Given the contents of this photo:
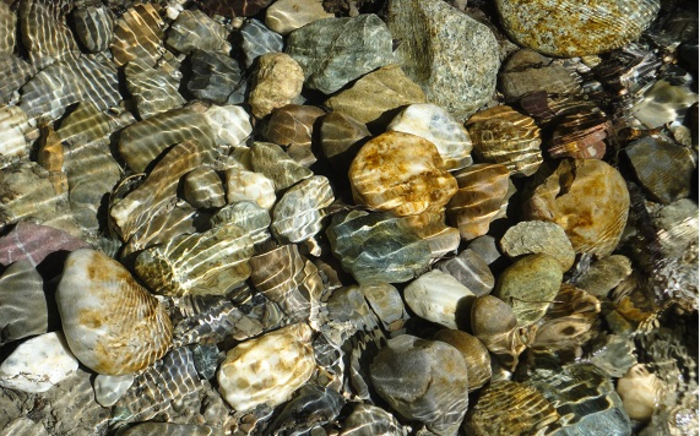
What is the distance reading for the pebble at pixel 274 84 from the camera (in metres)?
5.64

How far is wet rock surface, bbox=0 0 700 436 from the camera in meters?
4.44

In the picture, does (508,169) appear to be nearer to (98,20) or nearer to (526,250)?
(526,250)

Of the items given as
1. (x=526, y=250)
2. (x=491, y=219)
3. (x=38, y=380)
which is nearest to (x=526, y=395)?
(x=526, y=250)

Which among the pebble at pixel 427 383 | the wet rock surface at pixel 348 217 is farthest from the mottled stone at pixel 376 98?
the pebble at pixel 427 383

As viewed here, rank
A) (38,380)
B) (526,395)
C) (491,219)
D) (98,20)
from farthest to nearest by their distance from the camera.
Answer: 1. (98,20)
2. (491,219)
3. (526,395)
4. (38,380)

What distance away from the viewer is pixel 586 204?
17.1 feet

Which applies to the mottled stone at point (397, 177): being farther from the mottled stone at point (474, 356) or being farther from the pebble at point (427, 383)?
the pebble at point (427, 383)

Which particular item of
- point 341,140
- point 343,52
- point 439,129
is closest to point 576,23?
point 439,129

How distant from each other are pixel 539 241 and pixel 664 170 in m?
1.38

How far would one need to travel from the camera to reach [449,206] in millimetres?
5352

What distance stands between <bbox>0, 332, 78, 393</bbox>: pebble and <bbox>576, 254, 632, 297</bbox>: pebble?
3.96m

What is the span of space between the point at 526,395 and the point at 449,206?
5.40ft

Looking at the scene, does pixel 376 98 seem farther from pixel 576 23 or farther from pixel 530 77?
pixel 576 23

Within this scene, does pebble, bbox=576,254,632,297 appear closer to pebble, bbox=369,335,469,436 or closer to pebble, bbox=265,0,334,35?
pebble, bbox=369,335,469,436
